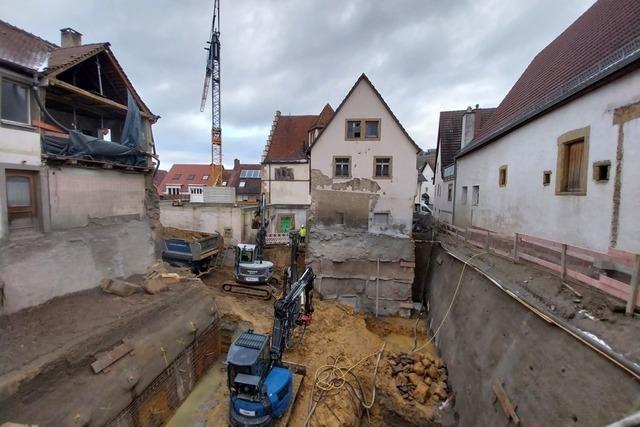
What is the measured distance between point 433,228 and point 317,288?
862cm

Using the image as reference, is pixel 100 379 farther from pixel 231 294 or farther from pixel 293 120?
pixel 293 120

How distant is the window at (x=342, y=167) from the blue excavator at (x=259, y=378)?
975 cm

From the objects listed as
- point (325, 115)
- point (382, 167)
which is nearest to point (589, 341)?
point (382, 167)

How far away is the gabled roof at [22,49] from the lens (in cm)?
827

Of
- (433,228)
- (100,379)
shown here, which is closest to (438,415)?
(100,379)

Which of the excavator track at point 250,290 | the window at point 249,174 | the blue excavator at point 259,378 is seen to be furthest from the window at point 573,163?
the window at point 249,174

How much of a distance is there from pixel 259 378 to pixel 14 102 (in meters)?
9.96

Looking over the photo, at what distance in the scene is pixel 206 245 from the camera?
17594mm

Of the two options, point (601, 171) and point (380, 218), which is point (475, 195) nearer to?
point (380, 218)

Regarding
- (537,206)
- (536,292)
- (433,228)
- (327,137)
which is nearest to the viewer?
(536,292)

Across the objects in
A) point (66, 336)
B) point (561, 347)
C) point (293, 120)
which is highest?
point (293, 120)

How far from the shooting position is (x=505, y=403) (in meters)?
6.17

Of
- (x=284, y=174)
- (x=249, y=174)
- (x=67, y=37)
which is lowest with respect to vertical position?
(x=284, y=174)

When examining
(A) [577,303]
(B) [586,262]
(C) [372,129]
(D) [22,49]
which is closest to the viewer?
(A) [577,303]
